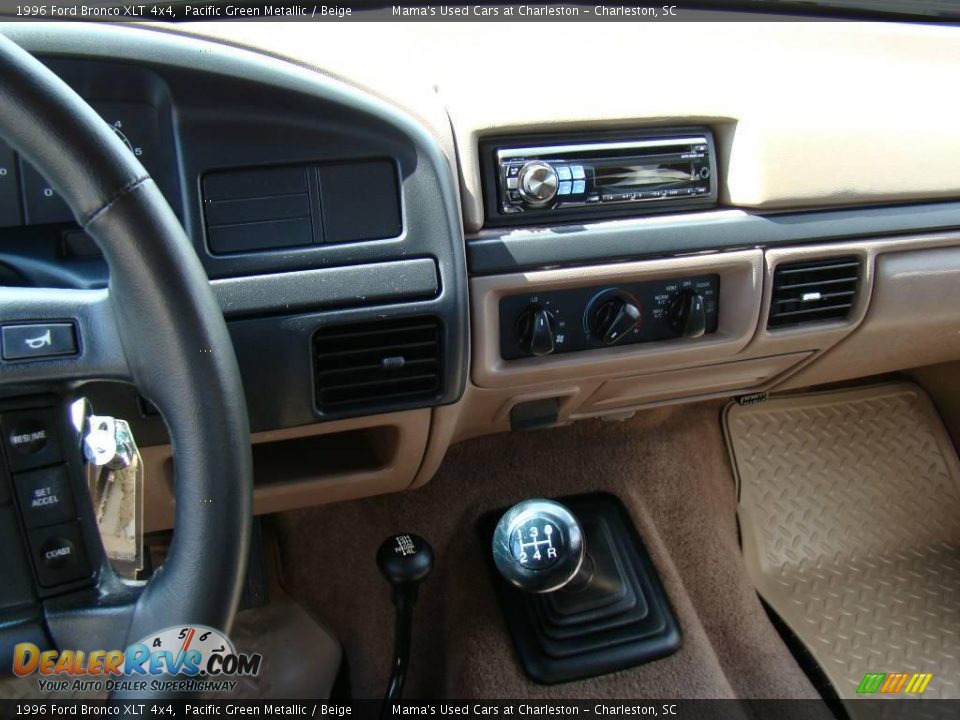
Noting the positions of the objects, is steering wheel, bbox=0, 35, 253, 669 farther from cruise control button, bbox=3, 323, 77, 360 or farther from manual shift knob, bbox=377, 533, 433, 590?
manual shift knob, bbox=377, 533, 433, 590

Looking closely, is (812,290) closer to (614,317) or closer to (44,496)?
(614,317)

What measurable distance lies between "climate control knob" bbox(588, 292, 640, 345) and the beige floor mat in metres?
0.75

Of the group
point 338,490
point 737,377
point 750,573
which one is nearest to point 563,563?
point 338,490

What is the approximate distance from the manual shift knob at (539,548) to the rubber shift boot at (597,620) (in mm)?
189

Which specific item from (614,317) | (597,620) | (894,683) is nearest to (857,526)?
(894,683)

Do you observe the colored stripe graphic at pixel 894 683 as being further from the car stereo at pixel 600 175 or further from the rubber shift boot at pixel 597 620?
the car stereo at pixel 600 175

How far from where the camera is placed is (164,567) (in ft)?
2.22

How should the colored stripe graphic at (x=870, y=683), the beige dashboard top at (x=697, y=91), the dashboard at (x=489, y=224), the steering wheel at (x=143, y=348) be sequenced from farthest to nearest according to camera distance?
the colored stripe graphic at (x=870, y=683), the beige dashboard top at (x=697, y=91), the dashboard at (x=489, y=224), the steering wheel at (x=143, y=348)

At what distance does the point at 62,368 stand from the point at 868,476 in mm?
1689

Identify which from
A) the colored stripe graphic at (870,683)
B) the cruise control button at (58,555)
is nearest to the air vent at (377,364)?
the cruise control button at (58,555)

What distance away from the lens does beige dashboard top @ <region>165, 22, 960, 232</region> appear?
109cm

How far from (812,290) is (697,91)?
1.19 ft

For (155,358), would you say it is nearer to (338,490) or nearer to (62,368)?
(62,368)

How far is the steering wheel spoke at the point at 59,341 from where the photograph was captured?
2.31 ft
